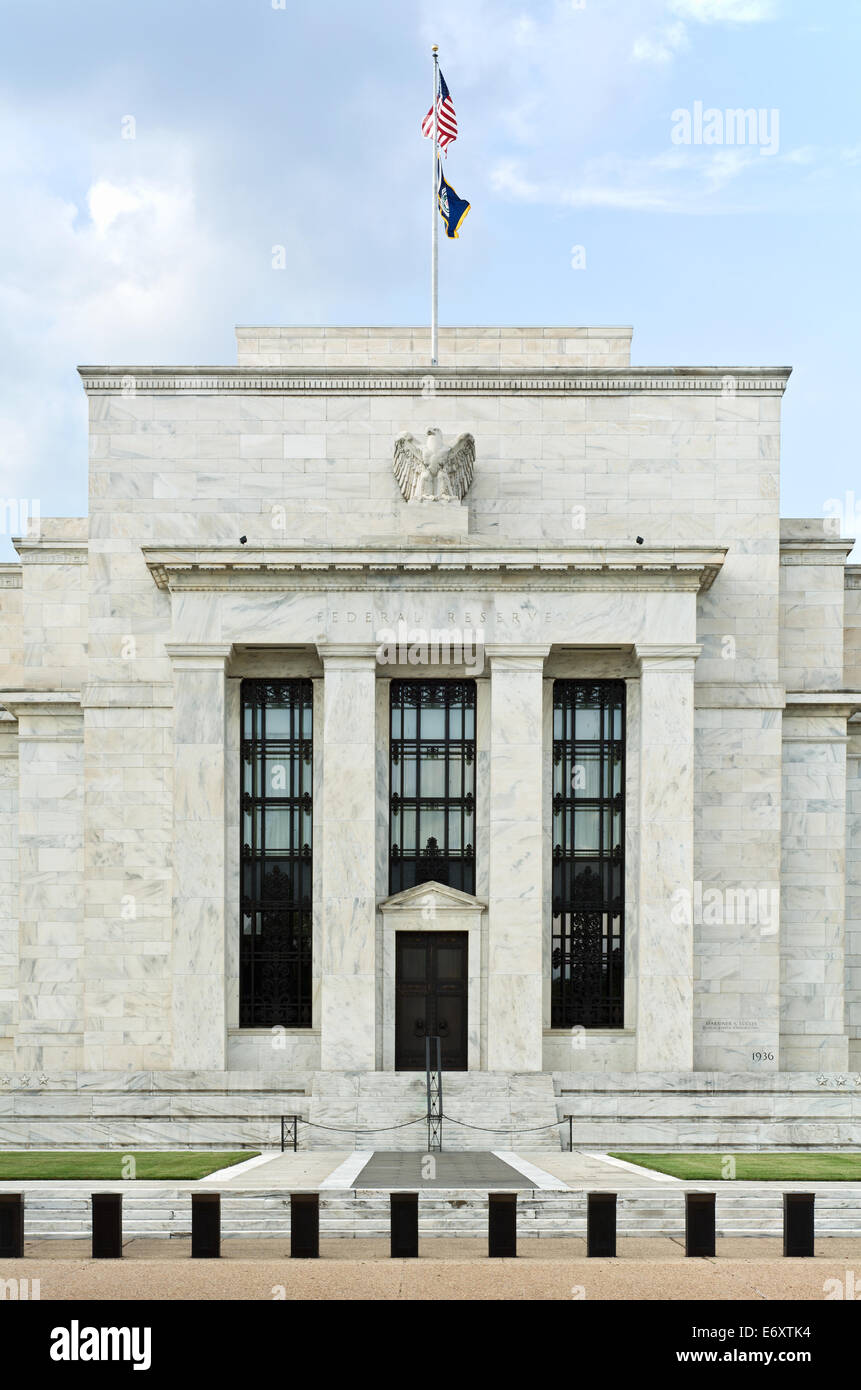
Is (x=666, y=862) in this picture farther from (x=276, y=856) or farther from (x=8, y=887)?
(x=8, y=887)

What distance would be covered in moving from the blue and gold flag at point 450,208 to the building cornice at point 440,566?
969 centimetres

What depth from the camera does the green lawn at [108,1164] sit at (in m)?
24.3

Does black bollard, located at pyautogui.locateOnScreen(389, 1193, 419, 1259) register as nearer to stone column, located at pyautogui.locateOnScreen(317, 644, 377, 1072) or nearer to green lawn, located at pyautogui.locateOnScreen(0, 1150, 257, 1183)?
green lawn, located at pyautogui.locateOnScreen(0, 1150, 257, 1183)

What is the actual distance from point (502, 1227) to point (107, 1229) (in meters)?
5.35

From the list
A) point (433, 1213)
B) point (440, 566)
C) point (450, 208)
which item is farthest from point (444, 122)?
point (433, 1213)

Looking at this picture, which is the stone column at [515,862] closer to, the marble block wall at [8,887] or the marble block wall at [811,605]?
the marble block wall at [811,605]

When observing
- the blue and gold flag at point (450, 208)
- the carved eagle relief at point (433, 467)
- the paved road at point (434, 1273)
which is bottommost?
the paved road at point (434, 1273)

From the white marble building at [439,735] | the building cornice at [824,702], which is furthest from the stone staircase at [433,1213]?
the building cornice at [824,702]

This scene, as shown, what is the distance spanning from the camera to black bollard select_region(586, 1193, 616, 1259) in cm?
1828

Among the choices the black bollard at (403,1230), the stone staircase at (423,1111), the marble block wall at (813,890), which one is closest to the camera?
the black bollard at (403,1230)

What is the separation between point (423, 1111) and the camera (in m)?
31.9

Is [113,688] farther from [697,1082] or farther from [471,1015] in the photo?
[697,1082]

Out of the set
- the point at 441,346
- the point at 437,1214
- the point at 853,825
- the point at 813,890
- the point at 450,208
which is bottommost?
the point at 437,1214

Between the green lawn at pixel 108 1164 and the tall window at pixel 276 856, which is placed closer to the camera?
the green lawn at pixel 108 1164
